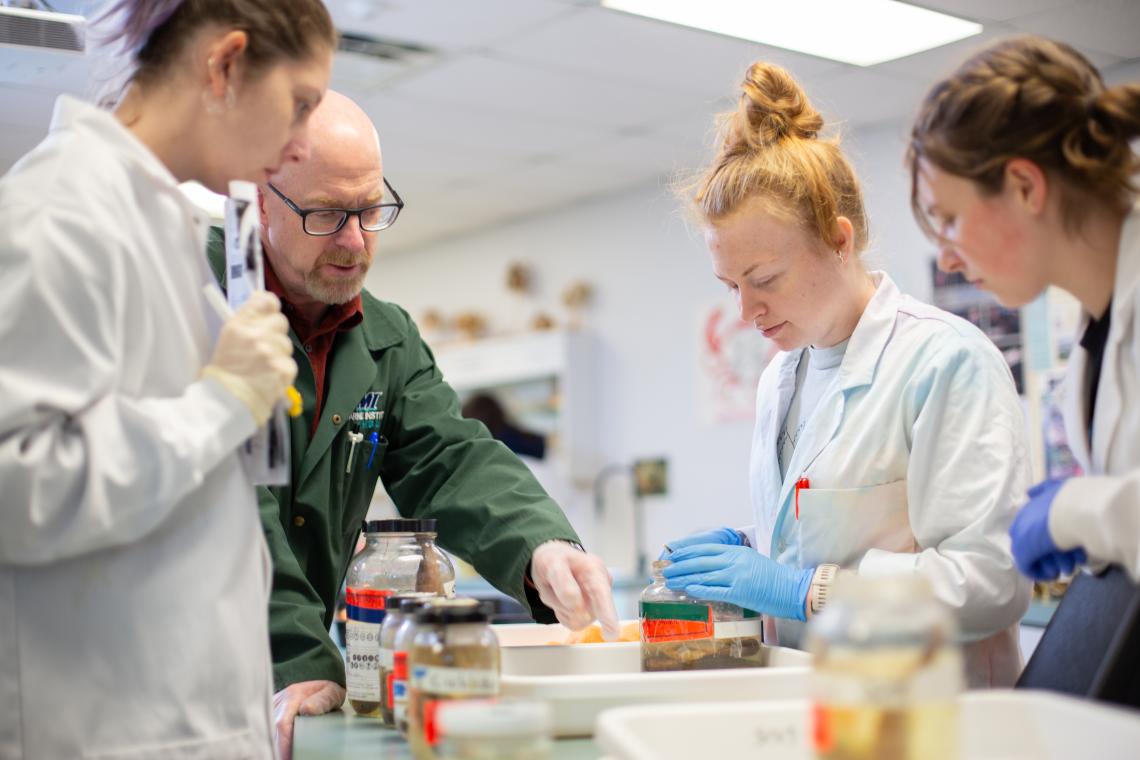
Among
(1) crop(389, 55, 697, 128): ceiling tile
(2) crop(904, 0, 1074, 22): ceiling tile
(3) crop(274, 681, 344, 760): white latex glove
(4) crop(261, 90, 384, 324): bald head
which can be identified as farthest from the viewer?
(1) crop(389, 55, 697, 128): ceiling tile

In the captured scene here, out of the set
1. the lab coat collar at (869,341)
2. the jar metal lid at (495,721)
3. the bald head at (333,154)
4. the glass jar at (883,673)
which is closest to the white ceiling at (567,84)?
the bald head at (333,154)

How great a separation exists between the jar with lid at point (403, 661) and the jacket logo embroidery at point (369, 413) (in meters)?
0.62

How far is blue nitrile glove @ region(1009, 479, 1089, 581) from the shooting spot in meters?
1.07

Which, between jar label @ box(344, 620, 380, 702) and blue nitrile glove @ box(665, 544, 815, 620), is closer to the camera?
jar label @ box(344, 620, 380, 702)

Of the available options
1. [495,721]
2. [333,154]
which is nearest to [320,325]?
[333,154]

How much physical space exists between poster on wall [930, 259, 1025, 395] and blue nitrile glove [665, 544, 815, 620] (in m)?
2.89

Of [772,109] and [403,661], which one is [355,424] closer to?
[403,661]

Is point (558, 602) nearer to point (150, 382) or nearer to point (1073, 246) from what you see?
point (150, 382)

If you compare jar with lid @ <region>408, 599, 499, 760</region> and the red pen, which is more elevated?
jar with lid @ <region>408, 599, 499, 760</region>

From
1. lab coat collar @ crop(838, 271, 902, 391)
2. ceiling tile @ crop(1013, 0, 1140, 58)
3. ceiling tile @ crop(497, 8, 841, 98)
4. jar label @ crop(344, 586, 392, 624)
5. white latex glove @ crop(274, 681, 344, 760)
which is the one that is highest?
ceiling tile @ crop(1013, 0, 1140, 58)

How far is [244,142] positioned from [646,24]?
245 cm

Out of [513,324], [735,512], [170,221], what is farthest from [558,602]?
[513,324]

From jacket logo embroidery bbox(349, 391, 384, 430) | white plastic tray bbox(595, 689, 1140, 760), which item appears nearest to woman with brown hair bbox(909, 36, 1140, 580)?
white plastic tray bbox(595, 689, 1140, 760)

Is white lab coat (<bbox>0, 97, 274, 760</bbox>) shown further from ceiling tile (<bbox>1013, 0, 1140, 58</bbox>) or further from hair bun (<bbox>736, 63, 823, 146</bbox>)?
ceiling tile (<bbox>1013, 0, 1140, 58</bbox>)
